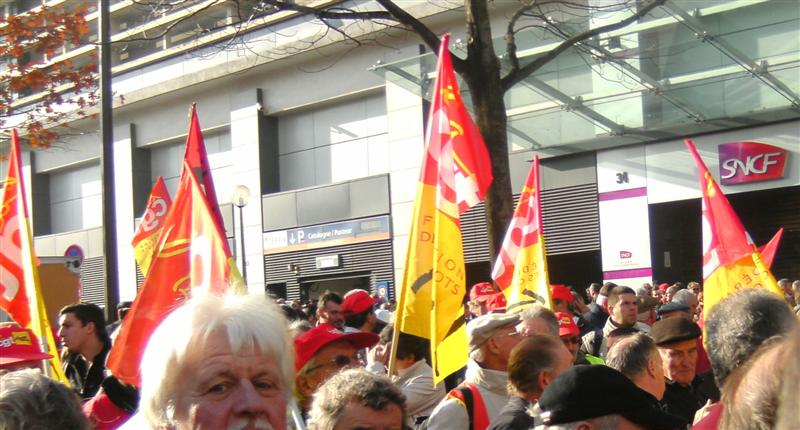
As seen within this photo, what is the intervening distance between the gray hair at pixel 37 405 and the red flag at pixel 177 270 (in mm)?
1927

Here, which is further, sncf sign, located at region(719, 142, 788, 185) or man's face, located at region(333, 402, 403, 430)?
sncf sign, located at region(719, 142, 788, 185)

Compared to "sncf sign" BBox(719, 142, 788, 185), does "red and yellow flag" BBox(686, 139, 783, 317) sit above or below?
below

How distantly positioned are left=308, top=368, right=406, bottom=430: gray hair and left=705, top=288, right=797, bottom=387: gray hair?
3.99 ft

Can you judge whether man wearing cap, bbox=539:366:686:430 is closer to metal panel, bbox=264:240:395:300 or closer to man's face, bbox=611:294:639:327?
man's face, bbox=611:294:639:327

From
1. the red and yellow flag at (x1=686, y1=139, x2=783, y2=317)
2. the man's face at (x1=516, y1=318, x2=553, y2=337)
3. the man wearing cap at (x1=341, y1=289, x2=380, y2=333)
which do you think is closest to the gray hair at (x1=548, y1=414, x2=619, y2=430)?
the man's face at (x1=516, y1=318, x2=553, y2=337)

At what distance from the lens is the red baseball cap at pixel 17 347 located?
Result: 532 cm

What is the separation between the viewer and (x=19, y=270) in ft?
25.0

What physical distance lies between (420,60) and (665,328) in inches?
667

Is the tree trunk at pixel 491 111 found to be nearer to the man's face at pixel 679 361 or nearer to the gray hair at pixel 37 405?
the man's face at pixel 679 361

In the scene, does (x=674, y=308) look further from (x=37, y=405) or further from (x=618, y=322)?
(x=37, y=405)

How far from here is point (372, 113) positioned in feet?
88.3

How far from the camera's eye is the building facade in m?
19.8

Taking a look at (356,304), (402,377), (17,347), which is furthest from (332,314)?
(17,347)

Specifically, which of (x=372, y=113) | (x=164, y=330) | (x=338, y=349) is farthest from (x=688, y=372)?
(x=372, y=113)
